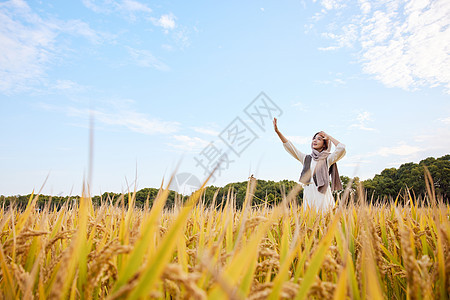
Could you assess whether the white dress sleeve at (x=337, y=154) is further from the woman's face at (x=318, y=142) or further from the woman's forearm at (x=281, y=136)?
the woman's forearm at (x=281, y=136)

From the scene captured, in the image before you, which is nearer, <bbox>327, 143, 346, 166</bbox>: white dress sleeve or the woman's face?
<bbox>327, 143, 346, 166</bbox>: white dress sleeve

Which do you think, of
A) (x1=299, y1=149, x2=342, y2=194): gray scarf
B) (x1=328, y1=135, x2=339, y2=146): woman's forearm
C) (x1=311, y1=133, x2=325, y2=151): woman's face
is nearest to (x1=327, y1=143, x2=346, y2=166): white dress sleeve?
(x1=299, y1=149, x2=342, y2=194): gray scarf

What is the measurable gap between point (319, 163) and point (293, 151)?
0.87 meters

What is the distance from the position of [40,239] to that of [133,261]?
0.78 meters

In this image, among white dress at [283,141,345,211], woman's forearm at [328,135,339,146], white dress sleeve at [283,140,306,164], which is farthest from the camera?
white dress sleeve at [283,140,306,164]

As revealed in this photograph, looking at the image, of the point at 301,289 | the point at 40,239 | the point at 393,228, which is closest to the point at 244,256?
the point at 301,289

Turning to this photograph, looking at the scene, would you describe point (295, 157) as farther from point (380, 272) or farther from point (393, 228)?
point (380, 272)

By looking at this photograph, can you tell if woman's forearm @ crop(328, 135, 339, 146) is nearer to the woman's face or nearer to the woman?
the woman

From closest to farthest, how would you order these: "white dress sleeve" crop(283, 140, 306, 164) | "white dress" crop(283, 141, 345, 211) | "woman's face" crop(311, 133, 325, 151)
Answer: "white dress" crop(283, 141, 345, 211) → "woman's face" crop(311, 133, 325, 151) → "white dress sleeve" crop(283, 140, 306, 164)

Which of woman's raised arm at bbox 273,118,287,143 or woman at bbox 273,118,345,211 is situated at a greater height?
woman's raised arm at bbox 273,118,287,143

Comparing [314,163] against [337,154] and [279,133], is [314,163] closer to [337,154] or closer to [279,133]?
[337,154]

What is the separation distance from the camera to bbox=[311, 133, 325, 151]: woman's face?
7.29 meters

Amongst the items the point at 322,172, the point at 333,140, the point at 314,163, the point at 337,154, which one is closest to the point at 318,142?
the point at 333,140

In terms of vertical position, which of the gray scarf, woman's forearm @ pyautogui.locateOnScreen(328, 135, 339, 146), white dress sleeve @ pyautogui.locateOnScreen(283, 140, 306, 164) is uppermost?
woman's forearm @ pyautogui.locateOnScreen(328, 135, 339, 146)
